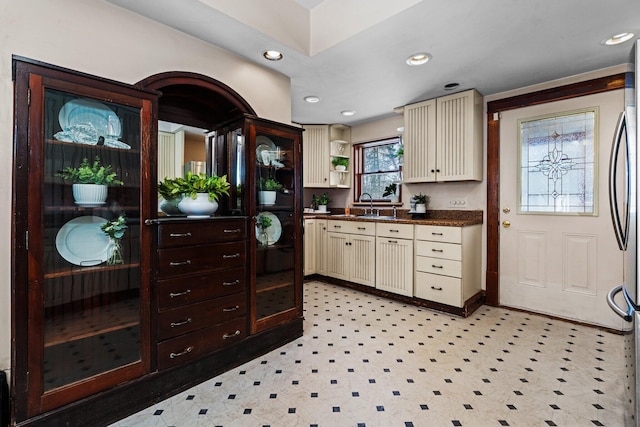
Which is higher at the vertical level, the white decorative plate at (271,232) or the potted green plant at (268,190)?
the potted green plant at (268,190)

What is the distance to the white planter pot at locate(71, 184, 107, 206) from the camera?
1569 mm

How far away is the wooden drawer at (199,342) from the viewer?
186cm

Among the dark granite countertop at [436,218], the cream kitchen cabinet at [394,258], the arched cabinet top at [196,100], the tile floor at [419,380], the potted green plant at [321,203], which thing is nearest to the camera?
the tile floor at [419,380]

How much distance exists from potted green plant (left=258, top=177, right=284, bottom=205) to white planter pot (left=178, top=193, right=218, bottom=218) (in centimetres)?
42

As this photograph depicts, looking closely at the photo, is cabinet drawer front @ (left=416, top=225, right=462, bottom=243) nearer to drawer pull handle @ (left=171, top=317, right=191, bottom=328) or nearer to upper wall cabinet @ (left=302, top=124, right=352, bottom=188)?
upper wall cabinet @ (left=302, top=124, right=352, bottom=188)

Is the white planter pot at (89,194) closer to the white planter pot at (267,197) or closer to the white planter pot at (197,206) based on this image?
the white planter pot at (197,206)

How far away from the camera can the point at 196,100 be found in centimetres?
239

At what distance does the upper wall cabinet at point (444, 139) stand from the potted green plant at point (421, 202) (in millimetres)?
288

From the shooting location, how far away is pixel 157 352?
5.96ft

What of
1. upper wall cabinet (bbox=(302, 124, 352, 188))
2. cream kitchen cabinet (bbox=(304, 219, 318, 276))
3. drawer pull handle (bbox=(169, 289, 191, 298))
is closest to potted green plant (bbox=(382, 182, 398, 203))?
upper wall cabinet (bbox=(302, 124, 352, 188))

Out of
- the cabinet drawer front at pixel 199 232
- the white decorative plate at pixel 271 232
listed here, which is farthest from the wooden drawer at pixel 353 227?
the cabinet drawer front at pixel 199 232

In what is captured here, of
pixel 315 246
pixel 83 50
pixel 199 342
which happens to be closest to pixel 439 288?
pixel 315 246

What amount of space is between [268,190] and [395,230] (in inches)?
68.7

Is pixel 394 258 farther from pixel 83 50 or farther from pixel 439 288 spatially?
pixel 83 50
